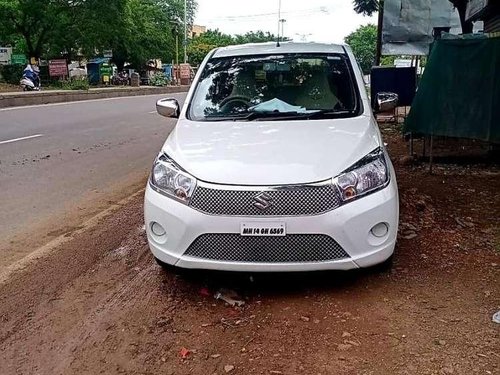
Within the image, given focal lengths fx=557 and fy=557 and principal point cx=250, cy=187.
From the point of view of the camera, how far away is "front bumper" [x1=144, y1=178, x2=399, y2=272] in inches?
134

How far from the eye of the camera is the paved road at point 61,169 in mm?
5766

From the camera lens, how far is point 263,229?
3.40 meters

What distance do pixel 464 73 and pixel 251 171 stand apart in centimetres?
481

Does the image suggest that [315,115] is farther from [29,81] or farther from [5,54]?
[5,54]

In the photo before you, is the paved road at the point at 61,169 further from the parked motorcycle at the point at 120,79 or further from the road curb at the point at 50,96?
the parked motorcycle at the point at 120,79

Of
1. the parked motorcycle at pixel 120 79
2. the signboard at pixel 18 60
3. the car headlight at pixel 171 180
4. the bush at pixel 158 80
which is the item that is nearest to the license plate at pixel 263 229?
the car headlight at pixel 171 180

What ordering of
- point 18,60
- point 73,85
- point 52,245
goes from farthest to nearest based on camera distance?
point 18,60 < point 73,85 < point 52,245

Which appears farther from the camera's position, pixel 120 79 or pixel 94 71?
pixel 120 79

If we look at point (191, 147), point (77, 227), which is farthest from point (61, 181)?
point (191, 147)

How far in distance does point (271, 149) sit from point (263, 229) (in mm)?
606

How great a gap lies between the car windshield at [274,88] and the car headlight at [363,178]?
922 mm

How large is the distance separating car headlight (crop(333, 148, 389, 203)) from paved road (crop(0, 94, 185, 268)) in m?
2.97

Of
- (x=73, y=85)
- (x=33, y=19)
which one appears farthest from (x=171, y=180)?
(x=33, y=19)

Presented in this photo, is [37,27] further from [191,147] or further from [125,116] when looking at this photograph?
[191,147]
